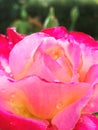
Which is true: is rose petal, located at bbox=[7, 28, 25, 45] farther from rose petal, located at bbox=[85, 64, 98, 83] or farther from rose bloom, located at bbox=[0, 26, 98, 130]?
rose petal, located at bbox=[85, 64, 98, 83]

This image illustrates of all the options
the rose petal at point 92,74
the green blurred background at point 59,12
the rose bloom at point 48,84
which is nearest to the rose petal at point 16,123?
the rose bloom at point 48,84

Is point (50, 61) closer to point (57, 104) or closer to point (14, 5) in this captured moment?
point (57, 104)

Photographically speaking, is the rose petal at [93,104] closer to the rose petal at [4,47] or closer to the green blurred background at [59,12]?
the rose petal at [4,47]

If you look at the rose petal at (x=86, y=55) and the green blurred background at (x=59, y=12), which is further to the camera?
the green blurred background at (x=59, y=12)

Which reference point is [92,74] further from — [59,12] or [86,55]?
[59,12]

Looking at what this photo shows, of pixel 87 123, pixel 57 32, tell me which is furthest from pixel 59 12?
pixel 87 123

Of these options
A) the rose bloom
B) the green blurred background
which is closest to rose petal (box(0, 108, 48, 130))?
the rose bloom

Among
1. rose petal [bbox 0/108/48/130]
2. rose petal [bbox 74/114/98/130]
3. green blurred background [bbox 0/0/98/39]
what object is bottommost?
green blurred background [bbox 0/0/98/39]
